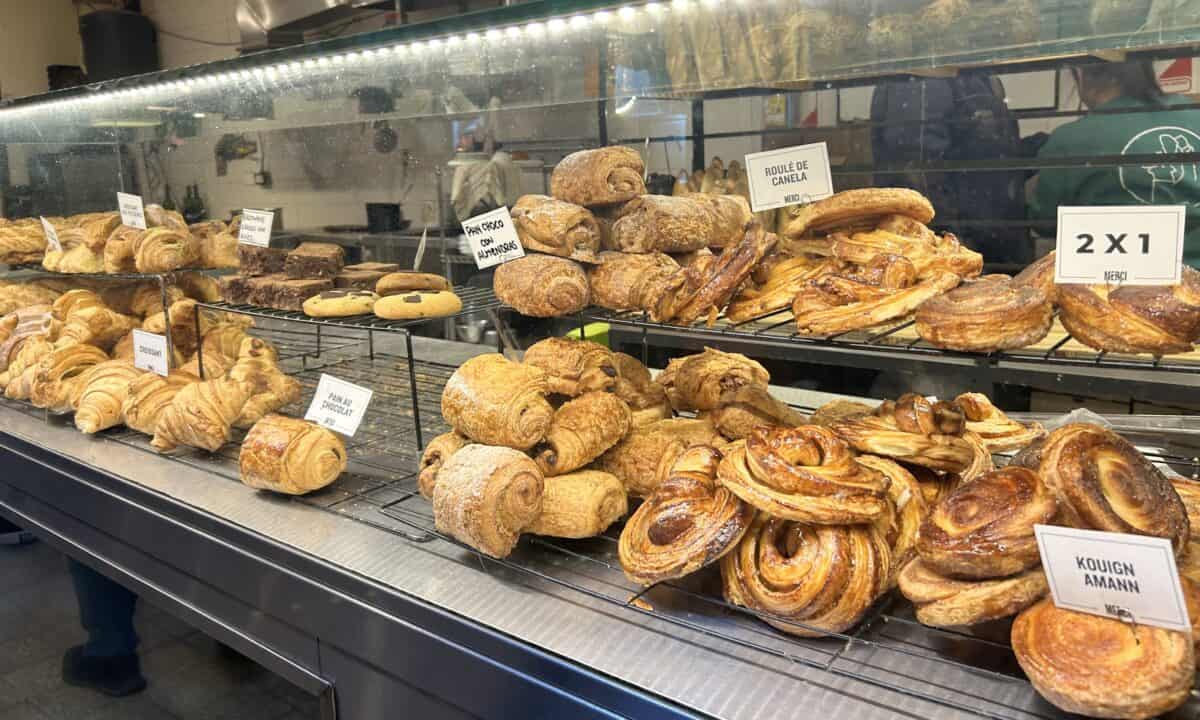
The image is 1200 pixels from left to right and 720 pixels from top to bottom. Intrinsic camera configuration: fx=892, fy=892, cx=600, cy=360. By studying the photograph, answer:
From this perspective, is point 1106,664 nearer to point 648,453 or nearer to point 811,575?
point 811,575

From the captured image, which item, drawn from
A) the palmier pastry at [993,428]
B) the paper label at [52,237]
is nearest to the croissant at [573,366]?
the palmier pastry at [993,428]

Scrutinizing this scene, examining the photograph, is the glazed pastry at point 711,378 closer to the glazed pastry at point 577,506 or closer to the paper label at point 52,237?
the glazed pastry at point 577,506

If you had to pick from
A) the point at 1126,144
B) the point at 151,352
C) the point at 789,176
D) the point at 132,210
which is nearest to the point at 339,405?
the point at 151,352

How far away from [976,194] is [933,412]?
263 centimetres

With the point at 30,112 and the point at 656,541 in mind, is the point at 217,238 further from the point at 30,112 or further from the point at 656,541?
the point at 656,541

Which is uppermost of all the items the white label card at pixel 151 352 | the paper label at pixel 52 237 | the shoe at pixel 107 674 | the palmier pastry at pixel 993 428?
the paper label at pixel 52 237

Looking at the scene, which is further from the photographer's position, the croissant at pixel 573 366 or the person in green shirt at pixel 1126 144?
the person in green shirt at pixel 1126 144

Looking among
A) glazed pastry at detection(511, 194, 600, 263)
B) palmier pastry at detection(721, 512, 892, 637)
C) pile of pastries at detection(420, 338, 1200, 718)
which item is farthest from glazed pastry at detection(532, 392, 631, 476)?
palmier pastry at detection(721, 512, 892, 637)

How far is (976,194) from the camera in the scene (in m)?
3.84

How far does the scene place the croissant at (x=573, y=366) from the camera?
1.94 m

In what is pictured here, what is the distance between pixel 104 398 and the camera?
2766 mm

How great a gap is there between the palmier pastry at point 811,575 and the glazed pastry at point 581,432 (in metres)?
0.45

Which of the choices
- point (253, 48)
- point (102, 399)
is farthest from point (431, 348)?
point (253, 48)

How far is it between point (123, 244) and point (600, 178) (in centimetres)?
189
